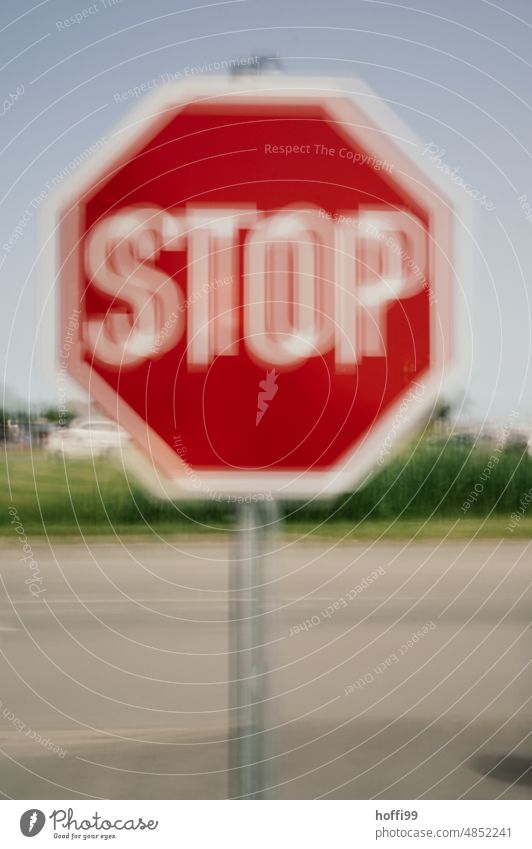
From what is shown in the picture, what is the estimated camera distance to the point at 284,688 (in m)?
5.17

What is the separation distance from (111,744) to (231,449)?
3.05 metres

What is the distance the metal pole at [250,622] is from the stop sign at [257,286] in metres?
0.08

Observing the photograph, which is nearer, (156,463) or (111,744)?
(156,463)

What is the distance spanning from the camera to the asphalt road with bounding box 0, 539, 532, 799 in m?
3.37

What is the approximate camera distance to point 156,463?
1255 mm

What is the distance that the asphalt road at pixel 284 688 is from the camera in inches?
133
